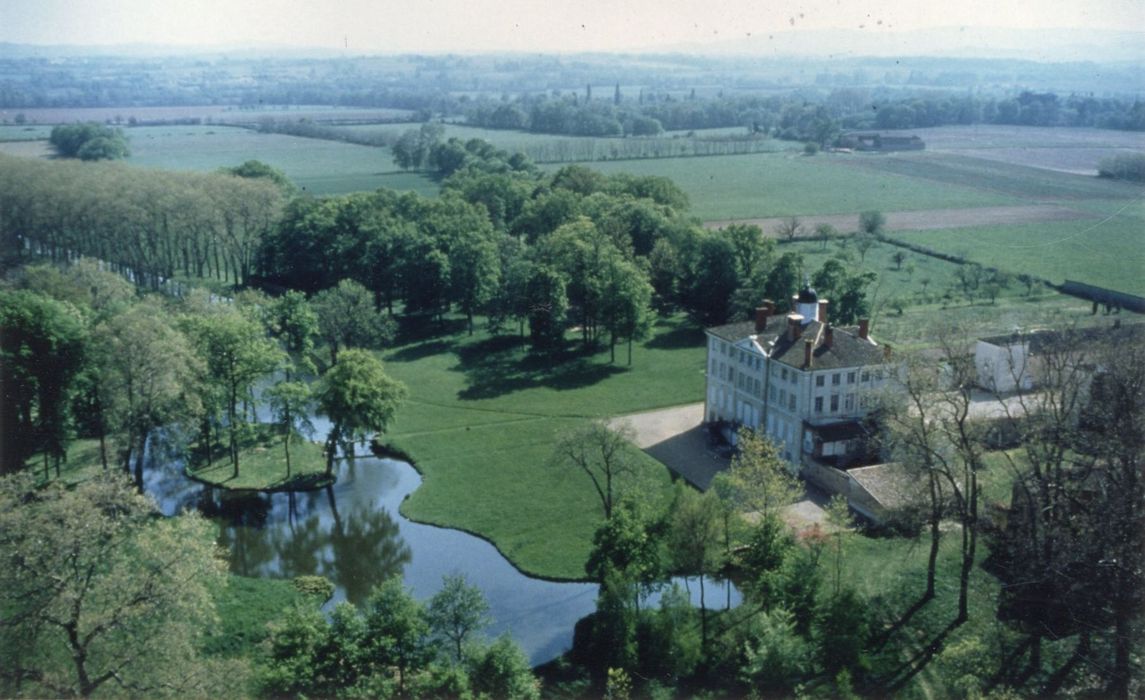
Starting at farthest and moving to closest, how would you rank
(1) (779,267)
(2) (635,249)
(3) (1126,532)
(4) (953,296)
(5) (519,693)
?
(2) (635,249) < (4) (953,296) < (1) (779,267) < (3) (1126,532) < (5) (519,693)

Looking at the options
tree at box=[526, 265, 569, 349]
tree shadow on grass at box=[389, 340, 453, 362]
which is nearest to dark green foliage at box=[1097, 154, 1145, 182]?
tree at box=[526, 265, 569, 349]

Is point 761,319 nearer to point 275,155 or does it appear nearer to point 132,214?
point 132,214

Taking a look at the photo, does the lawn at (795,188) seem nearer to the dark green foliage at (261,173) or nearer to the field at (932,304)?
the field at (932,304)

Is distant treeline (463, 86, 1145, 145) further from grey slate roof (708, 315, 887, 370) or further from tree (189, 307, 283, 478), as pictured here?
tree (189, 307, 283, 478)

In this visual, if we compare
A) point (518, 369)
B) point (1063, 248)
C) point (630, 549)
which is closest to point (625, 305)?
point (518, 369)

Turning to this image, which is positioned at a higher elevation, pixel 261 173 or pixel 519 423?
pixel 261 173

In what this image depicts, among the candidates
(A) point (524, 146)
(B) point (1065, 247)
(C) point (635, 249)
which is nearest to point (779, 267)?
(C) point (635, 249)

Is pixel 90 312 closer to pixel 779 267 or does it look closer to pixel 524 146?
pixel 779 267
